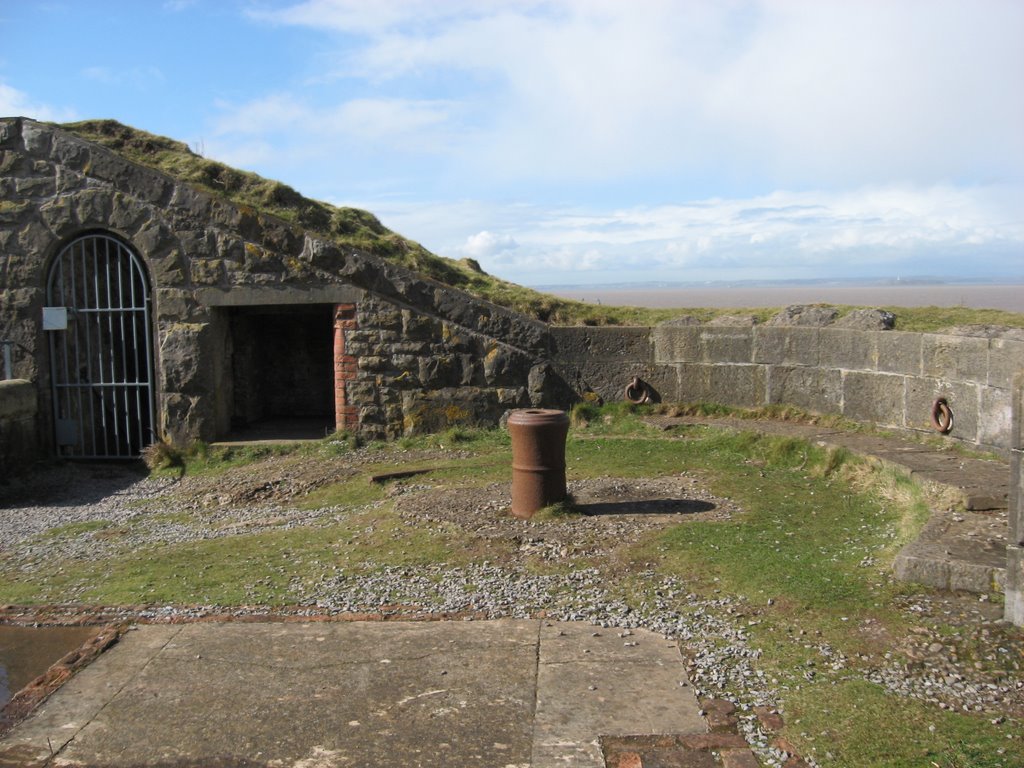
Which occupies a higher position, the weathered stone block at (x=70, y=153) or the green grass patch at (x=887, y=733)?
the weathered stone block at (x=70, y=153)

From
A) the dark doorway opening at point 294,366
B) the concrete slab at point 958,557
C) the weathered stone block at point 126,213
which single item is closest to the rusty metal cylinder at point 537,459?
the concrete slab at point 958,557

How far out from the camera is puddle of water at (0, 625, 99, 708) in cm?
516

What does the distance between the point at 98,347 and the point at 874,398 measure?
935 centimetres

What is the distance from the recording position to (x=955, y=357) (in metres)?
9.07

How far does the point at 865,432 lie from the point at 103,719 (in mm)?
7921

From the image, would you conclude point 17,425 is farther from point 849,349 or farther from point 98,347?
point 849,349

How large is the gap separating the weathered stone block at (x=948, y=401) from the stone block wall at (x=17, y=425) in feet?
32.4

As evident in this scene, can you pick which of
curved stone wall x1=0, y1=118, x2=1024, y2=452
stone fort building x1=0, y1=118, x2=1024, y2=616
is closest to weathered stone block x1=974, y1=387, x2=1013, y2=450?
stone fort building x1=0, y1=118, x2=1024, y2=616

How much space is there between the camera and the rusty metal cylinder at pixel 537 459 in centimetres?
777

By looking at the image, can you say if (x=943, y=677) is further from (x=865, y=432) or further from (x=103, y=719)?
(x=865, y=432)

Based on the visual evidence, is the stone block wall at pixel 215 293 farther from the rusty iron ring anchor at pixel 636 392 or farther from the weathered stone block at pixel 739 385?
the weathered stone block at pixel 739 385

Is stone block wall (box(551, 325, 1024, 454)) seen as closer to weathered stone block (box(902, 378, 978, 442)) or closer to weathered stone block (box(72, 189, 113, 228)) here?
weathered stone block (box(902, 378, 978, 442))

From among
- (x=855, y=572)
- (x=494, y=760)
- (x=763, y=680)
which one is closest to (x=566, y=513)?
(x=855, y=572)

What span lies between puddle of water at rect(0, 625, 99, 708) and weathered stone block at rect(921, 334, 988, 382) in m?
7.78
